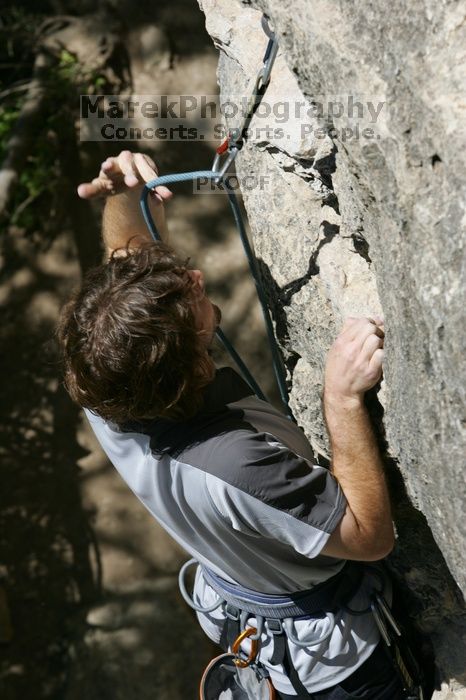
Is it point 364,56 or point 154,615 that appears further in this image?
point 154,615

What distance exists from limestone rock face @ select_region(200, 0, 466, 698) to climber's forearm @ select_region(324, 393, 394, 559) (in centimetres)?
5

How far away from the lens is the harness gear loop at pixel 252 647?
5.26ft

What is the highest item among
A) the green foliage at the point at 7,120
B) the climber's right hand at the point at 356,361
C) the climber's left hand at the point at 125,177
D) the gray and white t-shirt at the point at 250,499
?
the green foliage at the point at 7,120

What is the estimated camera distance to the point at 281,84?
1.66 metres

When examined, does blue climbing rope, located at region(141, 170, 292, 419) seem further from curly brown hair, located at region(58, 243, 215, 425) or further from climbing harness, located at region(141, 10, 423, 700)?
curly brown hair, located at region(58, 243, 215, 425)

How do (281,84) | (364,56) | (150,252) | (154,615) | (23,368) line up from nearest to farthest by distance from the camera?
(364,56) < (150,252) < (281,84) < (154,615) < (23,368)

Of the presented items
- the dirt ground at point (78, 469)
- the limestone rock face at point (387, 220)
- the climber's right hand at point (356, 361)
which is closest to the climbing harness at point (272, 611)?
the limestone rock face at point (387, 220)

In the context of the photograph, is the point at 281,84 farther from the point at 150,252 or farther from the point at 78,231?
the point at 78,231

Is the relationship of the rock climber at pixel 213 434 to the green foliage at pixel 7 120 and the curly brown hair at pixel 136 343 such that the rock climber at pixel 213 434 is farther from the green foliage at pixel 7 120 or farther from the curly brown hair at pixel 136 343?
the green foliage at pixel 7 120

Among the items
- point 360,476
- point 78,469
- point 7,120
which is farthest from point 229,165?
point 7,120

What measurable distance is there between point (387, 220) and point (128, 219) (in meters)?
0.80

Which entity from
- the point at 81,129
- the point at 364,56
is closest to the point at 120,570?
the point at 81,129

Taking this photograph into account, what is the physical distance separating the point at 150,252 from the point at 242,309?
2320mm

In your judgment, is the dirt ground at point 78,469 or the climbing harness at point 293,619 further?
the dirt ground at point 78,469
